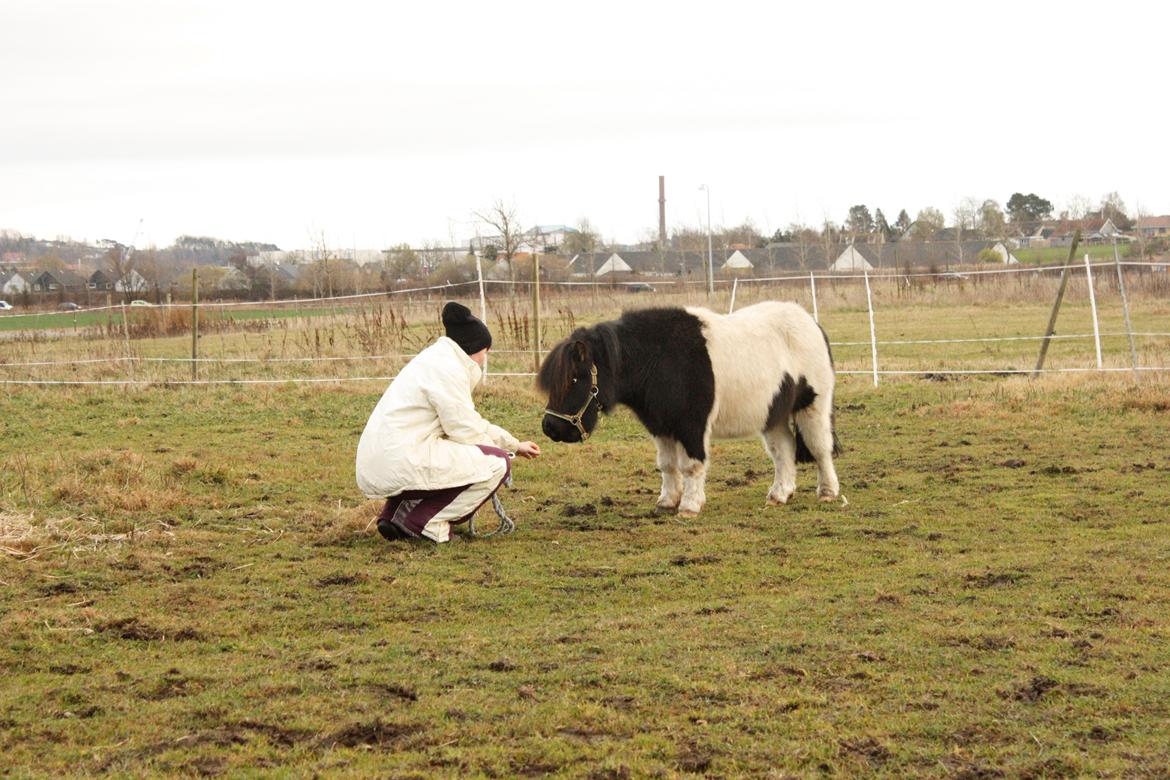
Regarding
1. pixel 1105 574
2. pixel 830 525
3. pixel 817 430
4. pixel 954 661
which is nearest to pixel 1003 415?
pixel 817 430

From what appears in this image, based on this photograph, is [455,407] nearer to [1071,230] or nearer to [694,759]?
[694,759]

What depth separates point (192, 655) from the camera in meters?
4.90

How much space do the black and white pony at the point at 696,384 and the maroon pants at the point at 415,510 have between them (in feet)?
2.83

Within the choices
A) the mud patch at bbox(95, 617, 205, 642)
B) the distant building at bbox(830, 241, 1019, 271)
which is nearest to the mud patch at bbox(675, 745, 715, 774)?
the mud patch at bbox(95, 617, 205, 642)

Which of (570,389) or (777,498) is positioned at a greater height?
(570,389)

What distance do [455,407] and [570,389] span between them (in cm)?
93

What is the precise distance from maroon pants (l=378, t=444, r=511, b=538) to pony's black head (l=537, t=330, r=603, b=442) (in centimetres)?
57

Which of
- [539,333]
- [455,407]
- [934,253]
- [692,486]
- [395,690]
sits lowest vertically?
[395,690]

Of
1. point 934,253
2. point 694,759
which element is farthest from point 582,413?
point 934,253

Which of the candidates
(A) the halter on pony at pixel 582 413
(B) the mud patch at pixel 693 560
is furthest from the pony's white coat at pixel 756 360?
(B) the mud patch at pixel 693 560

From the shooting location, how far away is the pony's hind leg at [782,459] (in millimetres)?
8531

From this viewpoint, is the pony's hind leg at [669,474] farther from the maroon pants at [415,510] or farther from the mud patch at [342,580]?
the mud patch at [342,580]

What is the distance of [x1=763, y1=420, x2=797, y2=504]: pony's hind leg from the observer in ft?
28.0

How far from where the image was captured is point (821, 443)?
28.2ft
